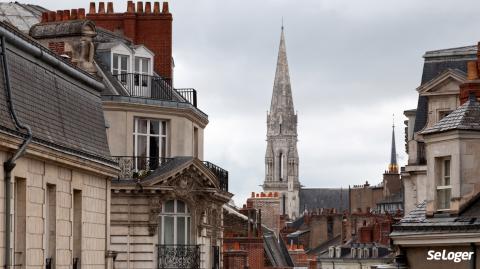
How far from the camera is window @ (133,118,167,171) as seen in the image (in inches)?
2251

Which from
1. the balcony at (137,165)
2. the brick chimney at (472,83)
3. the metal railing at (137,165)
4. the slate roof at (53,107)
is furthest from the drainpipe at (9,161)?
the metal railing at (137,165)

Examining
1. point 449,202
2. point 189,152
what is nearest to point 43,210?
point 449,202

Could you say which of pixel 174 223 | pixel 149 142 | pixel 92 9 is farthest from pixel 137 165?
pixel 92 9

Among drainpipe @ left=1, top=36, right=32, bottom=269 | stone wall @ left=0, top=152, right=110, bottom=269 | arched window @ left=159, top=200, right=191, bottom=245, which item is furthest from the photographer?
arched window @ left=159, top=200, right=191, bottom=245

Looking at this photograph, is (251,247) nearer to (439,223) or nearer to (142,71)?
(142,71)

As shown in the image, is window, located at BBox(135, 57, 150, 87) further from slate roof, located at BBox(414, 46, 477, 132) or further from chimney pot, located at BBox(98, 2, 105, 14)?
slate roof, located at BBox(414, 46, 477, 132)

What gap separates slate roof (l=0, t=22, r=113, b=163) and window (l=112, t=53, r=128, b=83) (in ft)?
51.4

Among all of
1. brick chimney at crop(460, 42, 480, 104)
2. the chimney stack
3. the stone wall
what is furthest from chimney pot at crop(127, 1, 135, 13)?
the chimney stack

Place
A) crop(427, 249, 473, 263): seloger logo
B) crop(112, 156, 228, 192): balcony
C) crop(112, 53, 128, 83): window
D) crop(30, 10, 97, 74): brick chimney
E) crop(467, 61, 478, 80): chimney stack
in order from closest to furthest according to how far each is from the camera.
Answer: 1. crop(427, 249, 473, 263): seloger logo
2. crop(467, 61, 478, 80): chimney stack
3. crop(30, 10, 97, 74): brick chimney
4. crop(112, 156, 228, 192): balcony
5. crop(112, 53, 128, 83): window

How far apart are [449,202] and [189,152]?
26303mm

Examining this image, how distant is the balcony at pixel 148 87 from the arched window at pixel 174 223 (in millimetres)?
3416

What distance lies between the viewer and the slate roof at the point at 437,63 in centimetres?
5591

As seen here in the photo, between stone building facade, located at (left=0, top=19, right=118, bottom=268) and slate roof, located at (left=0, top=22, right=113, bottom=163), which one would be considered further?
slate roof, located at (left=0, top=22, right=113, bottom=163)

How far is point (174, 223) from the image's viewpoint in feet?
189
